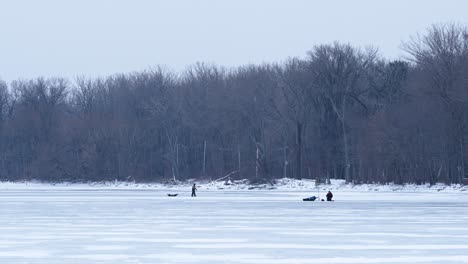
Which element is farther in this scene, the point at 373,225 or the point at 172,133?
the point at 172,133

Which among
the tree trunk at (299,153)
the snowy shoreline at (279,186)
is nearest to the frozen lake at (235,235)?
the snowy shoreline at (279,186)

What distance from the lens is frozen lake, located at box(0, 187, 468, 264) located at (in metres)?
20.2

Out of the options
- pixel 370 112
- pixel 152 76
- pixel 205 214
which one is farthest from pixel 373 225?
pixel 152 76

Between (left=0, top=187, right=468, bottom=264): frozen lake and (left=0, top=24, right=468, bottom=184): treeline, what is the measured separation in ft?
99.2

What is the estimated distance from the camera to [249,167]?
80.7m

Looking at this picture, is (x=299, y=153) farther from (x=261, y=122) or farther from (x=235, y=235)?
(x=235, y=235)

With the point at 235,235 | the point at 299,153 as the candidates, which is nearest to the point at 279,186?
the point at 299,153

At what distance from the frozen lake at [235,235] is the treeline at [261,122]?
30.2 metres

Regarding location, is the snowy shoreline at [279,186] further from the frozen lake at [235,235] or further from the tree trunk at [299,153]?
the frozen lake at [235,235]

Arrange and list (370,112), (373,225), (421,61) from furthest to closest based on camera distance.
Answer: (370,112)
(421,61)
(373,225)

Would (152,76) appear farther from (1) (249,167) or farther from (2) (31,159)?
(1) (249,167)

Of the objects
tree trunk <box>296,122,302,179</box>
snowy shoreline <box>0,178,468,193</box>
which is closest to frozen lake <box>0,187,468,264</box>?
snowy shoreline <box>0,178,468,193</box>

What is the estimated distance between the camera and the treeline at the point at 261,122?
2655 inches

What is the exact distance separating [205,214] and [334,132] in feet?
149
